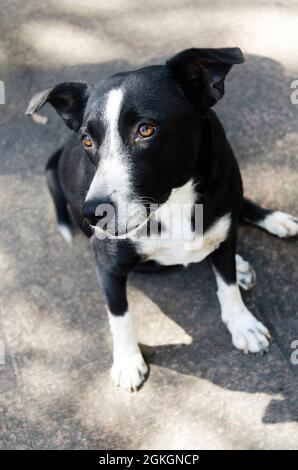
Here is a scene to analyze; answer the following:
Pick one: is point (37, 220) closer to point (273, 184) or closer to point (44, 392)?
point (44, 392)

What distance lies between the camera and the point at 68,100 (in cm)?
300

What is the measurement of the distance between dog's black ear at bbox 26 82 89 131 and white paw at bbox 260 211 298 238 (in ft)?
4.33

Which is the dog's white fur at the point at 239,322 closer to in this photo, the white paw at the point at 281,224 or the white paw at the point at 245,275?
the white paw at the point at 245,275

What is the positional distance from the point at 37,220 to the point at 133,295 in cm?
82

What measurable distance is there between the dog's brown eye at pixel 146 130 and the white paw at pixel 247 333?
1.30 meters

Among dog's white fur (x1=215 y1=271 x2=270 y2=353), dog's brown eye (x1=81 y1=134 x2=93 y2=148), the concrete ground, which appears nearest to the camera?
dog's brown eye (x1=81 y1=134 x2=93 y2=148)

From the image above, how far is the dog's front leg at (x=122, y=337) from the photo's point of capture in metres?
3.24

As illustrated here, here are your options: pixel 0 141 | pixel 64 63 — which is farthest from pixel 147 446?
pixel 64 63

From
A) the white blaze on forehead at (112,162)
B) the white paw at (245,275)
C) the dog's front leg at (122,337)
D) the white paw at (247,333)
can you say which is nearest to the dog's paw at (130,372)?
the dog's front leg at (122,337)

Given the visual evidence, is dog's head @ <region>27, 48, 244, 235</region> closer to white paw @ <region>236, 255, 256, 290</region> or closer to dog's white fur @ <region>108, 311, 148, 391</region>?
dog's white fur @ <region>108, 311, 148, 391</region>

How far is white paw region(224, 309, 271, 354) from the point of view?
3459mm

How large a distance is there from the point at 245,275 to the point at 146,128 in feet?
4.48

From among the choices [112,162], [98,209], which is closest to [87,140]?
[112,162]

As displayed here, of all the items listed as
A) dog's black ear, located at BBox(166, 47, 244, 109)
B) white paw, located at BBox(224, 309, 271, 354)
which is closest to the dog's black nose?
dog's black ear, located at BBox(166, 47, 244, 109)
